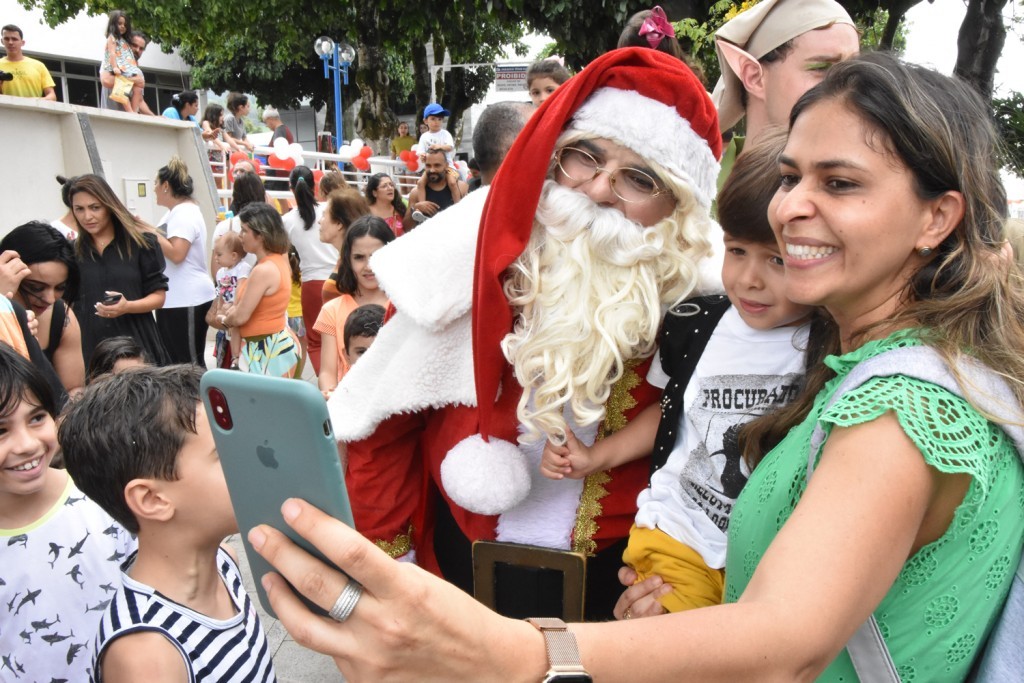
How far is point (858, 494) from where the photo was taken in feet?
2.91

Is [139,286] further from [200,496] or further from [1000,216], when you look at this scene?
[1000,216]

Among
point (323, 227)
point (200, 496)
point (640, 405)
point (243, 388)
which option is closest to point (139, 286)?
point (323, 227)

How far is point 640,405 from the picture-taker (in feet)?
5.82

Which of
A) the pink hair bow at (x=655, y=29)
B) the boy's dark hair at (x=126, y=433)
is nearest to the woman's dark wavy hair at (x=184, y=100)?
the pink hair bow at (x=655, y=29)

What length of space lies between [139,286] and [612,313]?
3.86m

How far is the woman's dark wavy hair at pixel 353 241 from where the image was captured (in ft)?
13.9

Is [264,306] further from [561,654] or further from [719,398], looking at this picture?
[561,654]

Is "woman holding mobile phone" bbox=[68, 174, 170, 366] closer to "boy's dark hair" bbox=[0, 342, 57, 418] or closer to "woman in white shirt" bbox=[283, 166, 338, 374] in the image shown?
"woman in white shirt" bbox=[283, 166, 338, 374]

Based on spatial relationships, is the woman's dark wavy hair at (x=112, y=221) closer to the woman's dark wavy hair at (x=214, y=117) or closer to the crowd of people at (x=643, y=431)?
the crowd of people at (x=643, y=431)

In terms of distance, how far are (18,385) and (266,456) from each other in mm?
1449

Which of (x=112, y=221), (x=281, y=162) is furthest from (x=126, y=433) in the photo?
(x=281, y=162)

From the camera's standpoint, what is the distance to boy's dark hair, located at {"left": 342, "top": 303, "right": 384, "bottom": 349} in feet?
12.0

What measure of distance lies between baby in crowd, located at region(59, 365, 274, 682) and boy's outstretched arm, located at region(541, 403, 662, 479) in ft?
2.26

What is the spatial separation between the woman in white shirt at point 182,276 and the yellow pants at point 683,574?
479 cm
